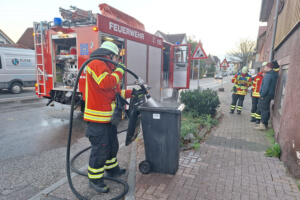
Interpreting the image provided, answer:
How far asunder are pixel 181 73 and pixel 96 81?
713 centimetres

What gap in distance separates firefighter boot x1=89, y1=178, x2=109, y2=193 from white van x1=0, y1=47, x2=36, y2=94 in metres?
10.9

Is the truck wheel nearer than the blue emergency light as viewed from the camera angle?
No

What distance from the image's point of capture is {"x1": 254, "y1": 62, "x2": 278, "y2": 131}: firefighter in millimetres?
5238

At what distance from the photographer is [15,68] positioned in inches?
447

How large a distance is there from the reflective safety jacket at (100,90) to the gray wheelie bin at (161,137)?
0.50 metres

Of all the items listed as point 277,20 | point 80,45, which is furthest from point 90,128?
point 277,20

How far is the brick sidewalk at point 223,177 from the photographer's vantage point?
8.64 ft

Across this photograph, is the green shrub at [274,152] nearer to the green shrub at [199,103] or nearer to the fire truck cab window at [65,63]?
the green shrub at [199,103]

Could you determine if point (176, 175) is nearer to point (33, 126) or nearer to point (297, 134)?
point (297, 134)

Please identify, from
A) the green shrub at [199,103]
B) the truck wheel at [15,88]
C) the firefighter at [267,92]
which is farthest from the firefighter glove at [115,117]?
the truck wheel at [15,88]

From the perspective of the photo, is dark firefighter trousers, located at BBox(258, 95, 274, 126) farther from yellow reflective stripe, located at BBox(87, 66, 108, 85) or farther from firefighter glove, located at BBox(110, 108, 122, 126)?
yellow reflective stripe, located at BBox(87, 66, 108, 85)

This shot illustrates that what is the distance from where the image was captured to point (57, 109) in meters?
7.84

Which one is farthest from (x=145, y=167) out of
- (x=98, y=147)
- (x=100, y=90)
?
(x=100, y=90)

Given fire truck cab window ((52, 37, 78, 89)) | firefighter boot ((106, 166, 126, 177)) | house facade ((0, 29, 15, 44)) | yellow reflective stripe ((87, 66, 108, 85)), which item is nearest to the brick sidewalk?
firefighter boot ((106, 166, 126, 177))
